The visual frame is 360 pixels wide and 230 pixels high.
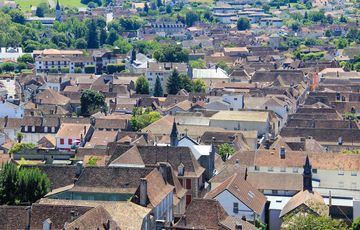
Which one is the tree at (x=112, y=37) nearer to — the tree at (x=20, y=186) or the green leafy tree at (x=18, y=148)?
the green leafy tree at (x=18, y=148)

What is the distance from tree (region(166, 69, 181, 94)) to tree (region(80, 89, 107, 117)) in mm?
14150

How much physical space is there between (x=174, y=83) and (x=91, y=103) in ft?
51.7

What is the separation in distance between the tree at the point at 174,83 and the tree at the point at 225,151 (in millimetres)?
39139

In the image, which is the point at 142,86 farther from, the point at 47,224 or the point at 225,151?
the point at 47,224


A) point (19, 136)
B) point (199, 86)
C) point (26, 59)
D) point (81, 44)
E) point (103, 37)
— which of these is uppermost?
point (19, 136)

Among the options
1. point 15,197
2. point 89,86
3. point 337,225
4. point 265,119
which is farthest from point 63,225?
point 89,86

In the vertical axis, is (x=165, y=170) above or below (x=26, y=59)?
above

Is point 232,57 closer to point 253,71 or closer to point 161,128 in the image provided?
point 253,71

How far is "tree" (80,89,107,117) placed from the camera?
8900 cm

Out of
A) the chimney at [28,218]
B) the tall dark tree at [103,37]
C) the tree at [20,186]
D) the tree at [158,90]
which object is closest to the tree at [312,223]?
the chimney at [28,218]

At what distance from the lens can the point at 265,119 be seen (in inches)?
2926

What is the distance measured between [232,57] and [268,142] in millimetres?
76726

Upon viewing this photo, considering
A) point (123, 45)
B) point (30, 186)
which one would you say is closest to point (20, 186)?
point (30, 186)

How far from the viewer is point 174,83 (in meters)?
102
